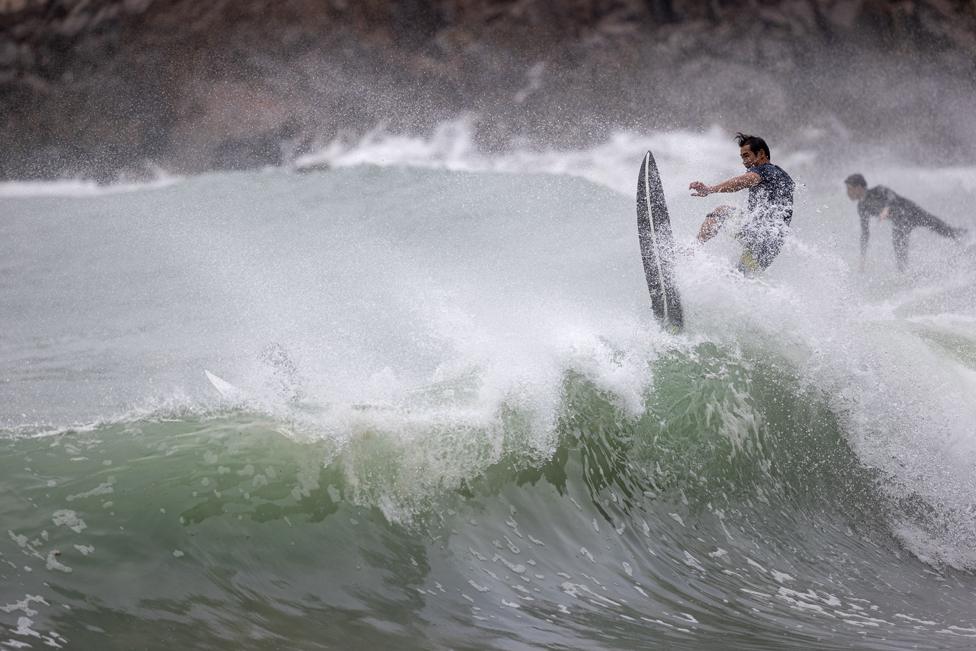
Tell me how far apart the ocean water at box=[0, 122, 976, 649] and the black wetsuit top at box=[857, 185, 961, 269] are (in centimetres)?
180

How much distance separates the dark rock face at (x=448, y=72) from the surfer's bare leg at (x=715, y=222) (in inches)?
484

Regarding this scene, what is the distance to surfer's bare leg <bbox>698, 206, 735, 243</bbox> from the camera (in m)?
5.50

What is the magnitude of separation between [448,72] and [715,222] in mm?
13596

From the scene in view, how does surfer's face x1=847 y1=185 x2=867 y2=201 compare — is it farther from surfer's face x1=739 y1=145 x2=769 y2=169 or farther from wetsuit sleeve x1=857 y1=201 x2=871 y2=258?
surfer's face x1=739 y1=145 x2=769 y2=169

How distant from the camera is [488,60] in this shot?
18.3m

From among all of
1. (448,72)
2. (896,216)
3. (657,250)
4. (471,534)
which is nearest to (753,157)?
(657,250)

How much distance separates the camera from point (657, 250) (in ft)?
19.1

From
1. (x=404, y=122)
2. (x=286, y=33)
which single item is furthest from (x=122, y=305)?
(x=286, y=33)

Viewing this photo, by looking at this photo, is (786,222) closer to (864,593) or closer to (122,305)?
(864,593)

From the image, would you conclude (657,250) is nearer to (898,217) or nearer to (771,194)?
(771,194)

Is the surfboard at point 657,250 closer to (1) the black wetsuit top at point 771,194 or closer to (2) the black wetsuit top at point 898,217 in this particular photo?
(1) the black wetsuit top at point 771,194

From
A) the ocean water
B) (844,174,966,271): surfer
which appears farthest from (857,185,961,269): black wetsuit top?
the ocean water

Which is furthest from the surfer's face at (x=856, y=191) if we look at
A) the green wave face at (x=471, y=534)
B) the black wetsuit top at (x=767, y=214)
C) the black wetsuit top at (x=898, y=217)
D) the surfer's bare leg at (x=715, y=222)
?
the green wave face at (x=471, y=534)

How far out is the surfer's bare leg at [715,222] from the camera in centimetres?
550
